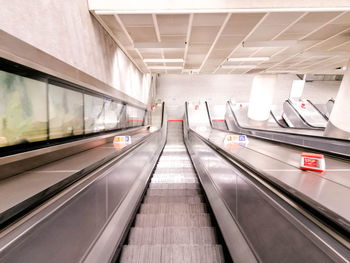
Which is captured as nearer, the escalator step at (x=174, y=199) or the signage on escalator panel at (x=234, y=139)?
the escalator step at (x=174, y=199)

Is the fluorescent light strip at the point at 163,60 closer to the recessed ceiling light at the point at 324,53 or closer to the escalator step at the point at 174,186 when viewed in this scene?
the recessed ceiling light at the point at 324,53

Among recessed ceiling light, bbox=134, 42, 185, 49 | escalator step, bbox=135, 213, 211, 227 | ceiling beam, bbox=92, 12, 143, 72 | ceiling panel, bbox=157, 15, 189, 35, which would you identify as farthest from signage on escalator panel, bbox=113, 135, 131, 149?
recessed ceiling light, bbox=134, 42, 185, 49

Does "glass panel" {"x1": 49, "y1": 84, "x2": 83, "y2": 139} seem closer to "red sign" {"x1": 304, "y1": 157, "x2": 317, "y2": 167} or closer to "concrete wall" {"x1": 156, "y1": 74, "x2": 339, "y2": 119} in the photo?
"red sign" {"x1": 304, "y1": 157, "x2": 317, "y2": 167}

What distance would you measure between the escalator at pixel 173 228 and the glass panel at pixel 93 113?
1927mm

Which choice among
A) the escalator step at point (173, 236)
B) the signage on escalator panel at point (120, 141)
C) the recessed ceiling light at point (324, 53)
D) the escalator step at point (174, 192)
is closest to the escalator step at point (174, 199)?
the escalator step at point (174, 192)

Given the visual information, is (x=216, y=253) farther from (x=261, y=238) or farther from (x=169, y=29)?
(x=169, y=29)

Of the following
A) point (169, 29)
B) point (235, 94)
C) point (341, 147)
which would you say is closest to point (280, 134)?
point (341, 147)

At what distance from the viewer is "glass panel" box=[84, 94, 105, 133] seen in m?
4.09

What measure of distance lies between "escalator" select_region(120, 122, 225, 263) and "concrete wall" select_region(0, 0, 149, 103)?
2712 mm

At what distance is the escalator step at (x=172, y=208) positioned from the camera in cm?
272

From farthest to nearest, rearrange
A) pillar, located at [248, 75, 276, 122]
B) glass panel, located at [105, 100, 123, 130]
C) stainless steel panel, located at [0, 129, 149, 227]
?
pillar, located at [248, 75, 276, 122] → glass panel, located at [105, 100, 123, 130] → stainless steel panel, located at [0, 129, 149, 227]

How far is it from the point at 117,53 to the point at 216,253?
19.4ft

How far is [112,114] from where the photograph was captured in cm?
594

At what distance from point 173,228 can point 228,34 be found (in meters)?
5.18
